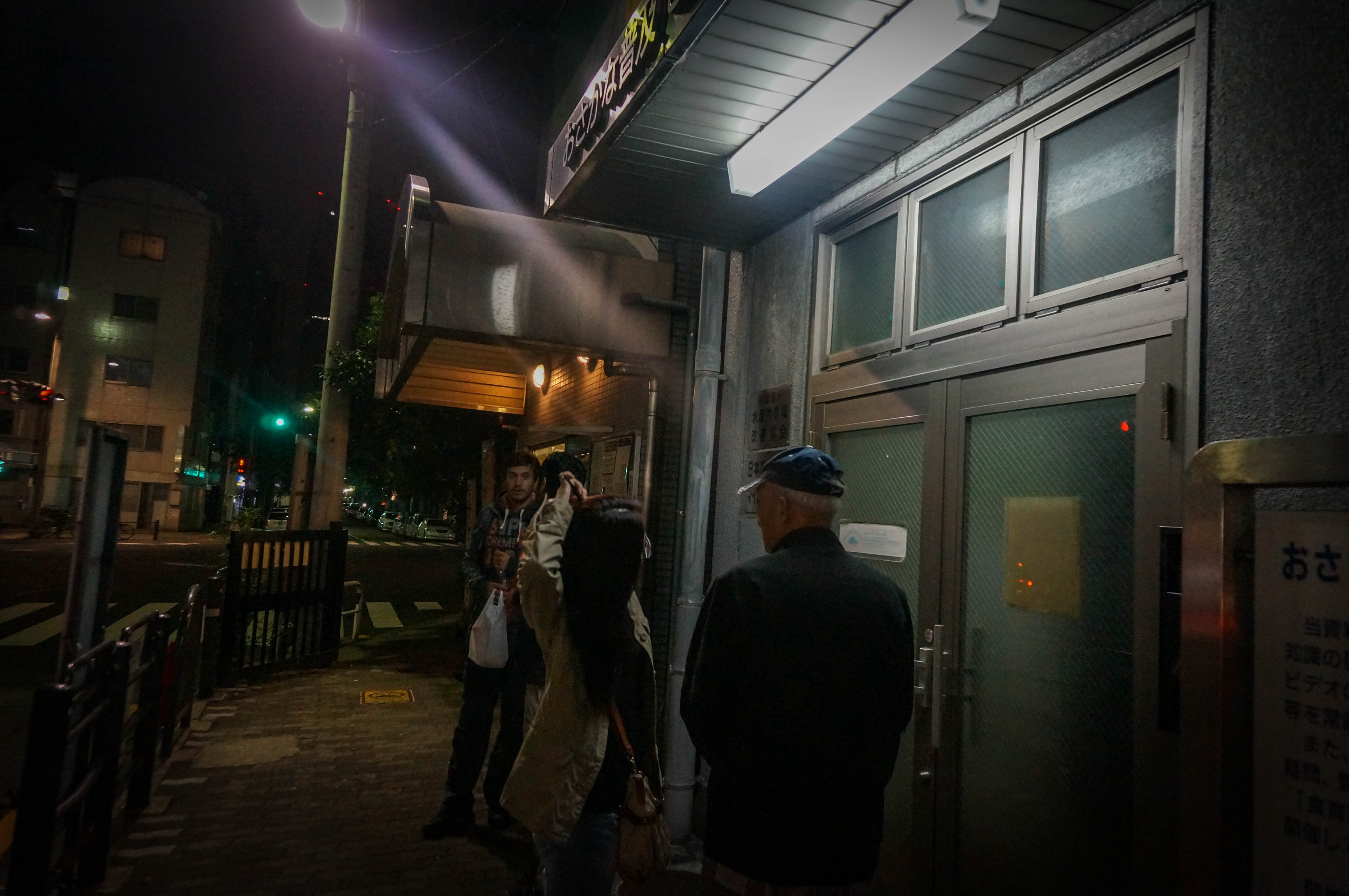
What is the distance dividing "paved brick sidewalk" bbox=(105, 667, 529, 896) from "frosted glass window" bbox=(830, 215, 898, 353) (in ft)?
12.2

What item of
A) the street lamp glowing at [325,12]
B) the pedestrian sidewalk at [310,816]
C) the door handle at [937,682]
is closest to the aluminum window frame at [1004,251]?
the door handle at [937,682]

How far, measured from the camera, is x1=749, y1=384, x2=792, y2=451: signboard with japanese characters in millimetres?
5297

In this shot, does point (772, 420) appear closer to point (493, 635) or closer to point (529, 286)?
point (493, 635)

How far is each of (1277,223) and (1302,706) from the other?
162cm

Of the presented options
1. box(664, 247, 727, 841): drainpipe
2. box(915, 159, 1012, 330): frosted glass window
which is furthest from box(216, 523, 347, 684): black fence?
box(915, 159, 1012, 330): frosted glass window

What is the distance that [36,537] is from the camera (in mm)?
31297

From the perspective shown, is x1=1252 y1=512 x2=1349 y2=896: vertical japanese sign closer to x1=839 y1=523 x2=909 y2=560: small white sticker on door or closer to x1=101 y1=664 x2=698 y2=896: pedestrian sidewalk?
x1=839 y1=523 x2=909 y2=560: small white sticker on door

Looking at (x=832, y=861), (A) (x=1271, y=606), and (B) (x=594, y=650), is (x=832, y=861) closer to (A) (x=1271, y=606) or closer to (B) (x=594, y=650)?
(B) (x=594, y=650)

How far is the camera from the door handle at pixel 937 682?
3.76 metres

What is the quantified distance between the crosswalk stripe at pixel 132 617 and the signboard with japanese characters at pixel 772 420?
913 cm

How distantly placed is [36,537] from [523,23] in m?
31.1

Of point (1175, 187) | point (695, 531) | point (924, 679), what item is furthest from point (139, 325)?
point (1175, 187)

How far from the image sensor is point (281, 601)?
9.21 meters

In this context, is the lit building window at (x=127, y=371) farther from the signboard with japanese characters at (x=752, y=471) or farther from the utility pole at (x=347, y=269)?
the signboard with japanese characters at (x=752, y=471)
